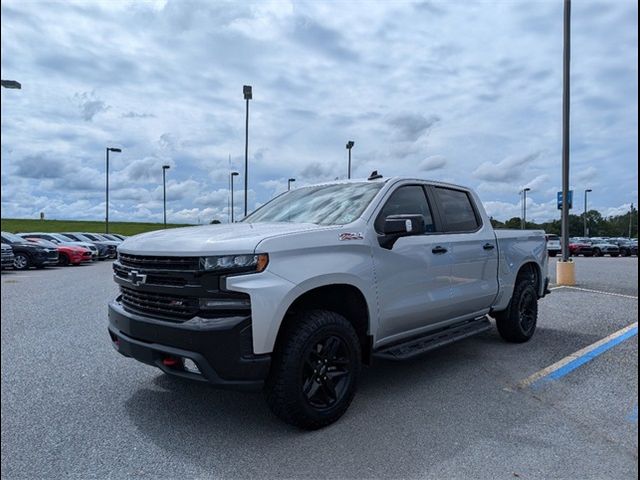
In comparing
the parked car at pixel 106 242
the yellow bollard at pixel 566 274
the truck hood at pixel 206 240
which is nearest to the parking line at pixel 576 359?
the truck hood at pixel 206 240

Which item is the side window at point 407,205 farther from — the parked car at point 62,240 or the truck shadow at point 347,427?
the parked car at point 62,240

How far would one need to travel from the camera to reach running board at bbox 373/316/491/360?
4.08 metres

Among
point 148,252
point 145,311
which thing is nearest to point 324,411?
point 145,311

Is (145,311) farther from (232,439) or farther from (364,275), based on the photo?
(364,275)

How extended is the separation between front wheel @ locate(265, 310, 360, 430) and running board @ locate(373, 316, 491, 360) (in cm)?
45

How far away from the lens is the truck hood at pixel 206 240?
323cm

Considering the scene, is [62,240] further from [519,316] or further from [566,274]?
[519,316]

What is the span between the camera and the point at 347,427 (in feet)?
11.8

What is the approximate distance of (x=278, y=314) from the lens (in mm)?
3250

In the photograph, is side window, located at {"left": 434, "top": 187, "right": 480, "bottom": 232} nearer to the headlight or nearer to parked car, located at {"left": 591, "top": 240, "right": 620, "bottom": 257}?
the headlight

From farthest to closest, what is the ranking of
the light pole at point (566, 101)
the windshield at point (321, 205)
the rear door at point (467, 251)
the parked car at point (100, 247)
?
the parked car at point (100, 247) < the light pole at point (566, 101) < the rear door at point (467, 251) < the windshield at point (321, 205)

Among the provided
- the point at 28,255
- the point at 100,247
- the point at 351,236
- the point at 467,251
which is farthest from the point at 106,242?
the point at 351,236

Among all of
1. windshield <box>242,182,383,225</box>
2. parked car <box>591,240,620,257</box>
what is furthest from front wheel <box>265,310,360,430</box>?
parked car <box>591,240,620,257</box>

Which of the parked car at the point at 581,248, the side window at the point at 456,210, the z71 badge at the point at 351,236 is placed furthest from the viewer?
the parked car at the point at 581,248
